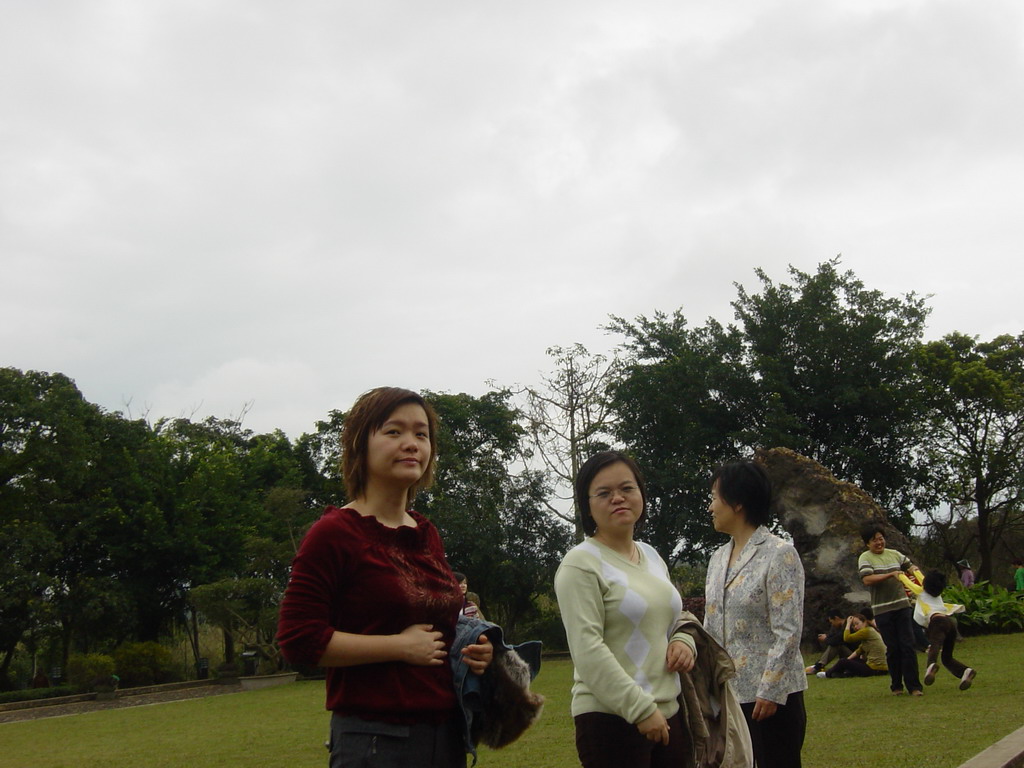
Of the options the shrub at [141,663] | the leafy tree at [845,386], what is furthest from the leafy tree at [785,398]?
the shrub at [141,663]

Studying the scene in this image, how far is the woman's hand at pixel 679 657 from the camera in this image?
128 inches

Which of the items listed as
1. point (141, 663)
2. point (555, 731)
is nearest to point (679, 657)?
point (555, 731)

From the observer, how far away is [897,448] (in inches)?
1065

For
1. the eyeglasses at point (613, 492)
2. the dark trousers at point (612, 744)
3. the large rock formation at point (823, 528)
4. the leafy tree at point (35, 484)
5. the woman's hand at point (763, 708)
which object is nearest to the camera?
the dark trousers at point (612, 744)

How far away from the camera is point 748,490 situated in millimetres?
4145

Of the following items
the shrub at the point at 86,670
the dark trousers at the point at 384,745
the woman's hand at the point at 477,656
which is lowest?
the shrub at the point at 86,670

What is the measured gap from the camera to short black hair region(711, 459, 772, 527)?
414 cm

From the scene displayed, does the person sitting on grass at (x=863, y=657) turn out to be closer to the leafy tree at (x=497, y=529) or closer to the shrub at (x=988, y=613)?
the shrub at (x=988, y=613)

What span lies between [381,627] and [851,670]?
11338mm

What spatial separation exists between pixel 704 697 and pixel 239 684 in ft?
83.2

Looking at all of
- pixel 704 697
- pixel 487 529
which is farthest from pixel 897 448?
pixel 704 697

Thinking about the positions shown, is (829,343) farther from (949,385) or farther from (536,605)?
(536,605)

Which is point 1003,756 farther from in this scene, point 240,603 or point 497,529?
point 240,603

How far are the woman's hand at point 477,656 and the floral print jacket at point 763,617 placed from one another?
1.67 meters
